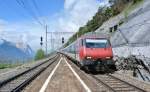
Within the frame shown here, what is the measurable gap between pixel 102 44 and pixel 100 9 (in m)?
64.4

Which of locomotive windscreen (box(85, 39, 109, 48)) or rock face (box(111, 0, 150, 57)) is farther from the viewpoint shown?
locomotive windscreen (box(85, 39, 109, 48))

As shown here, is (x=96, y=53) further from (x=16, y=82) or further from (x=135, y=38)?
(x=16, y=82)

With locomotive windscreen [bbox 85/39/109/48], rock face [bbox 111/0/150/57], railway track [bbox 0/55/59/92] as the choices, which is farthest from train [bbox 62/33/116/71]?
railway track [bbox 0/55/59/92]

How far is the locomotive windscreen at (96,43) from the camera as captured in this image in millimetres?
29891

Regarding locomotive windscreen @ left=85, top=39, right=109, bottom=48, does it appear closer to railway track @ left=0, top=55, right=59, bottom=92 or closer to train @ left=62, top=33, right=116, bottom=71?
train @ left=62, top=33, right=116, bottom=71

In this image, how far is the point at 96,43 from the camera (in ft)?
98.4

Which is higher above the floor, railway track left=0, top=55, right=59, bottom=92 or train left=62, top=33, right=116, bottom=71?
train left=62, top=33, right=116, bottom=71

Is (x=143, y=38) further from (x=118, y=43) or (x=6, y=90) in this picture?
(x=6, y=90)

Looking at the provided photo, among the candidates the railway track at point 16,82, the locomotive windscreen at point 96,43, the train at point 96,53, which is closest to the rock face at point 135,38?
the train at point 96,53

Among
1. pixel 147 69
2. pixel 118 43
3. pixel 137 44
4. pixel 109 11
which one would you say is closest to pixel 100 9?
pixel 109 11

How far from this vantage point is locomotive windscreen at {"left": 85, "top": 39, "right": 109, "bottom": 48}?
29891 mm

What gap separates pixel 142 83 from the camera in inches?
814

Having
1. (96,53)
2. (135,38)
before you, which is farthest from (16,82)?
(135,38)

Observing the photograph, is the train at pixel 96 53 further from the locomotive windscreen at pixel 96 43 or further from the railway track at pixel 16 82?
the railway track at pixel 16 82
